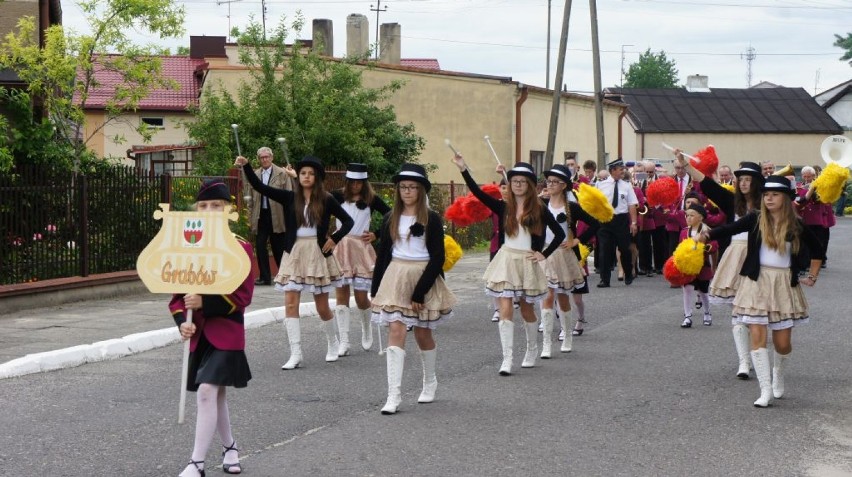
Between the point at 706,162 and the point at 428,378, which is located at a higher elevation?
the point at 706,162

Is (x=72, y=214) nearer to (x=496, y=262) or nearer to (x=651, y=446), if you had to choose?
(x=496, y=262)

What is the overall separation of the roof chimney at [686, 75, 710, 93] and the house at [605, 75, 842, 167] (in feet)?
13.4

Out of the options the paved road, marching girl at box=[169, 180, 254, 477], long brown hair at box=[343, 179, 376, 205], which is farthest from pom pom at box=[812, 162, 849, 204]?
marching girl at box=[169, 180, 254, 477]

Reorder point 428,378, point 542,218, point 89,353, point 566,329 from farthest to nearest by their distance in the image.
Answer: point 566,329 → point 89,353 → point 542,218 → point 428,378

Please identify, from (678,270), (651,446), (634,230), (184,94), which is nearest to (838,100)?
(184,94)

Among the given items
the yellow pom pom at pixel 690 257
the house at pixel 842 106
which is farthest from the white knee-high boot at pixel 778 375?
the house at pixel 842 106

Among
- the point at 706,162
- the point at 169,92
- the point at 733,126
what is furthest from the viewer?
the point at 733,126

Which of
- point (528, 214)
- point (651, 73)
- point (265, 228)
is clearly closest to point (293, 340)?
point (528, 214)

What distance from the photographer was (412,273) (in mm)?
8766

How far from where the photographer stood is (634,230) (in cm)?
1888

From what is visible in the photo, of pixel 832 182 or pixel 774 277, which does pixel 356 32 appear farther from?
pixel 774 277

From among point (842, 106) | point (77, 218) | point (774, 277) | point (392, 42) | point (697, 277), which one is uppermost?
point (392, 42)

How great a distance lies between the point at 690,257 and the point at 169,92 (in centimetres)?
4098

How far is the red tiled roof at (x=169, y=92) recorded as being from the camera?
47603 millimetres
